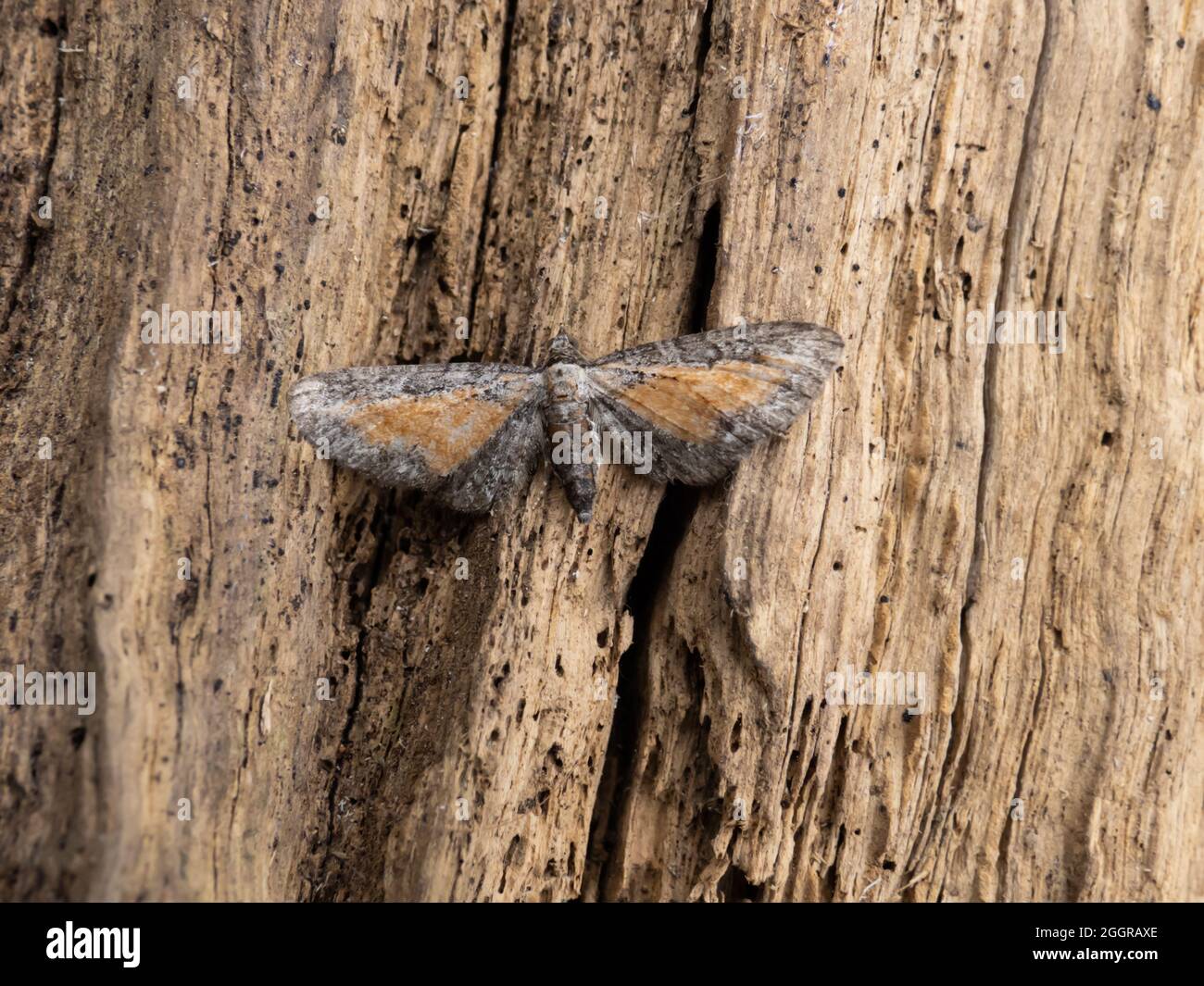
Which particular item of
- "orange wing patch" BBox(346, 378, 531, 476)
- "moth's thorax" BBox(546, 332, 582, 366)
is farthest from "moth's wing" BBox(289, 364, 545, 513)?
"moth's thorax" BBox(546, 332, 582, 366)

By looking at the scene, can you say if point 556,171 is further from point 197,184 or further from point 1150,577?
point 1150,577

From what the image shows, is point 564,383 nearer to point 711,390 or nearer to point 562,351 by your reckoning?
point 562,351

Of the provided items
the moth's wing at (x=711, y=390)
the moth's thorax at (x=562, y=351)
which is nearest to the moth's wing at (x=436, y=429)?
the moth's thorax at (x=562, y=351)

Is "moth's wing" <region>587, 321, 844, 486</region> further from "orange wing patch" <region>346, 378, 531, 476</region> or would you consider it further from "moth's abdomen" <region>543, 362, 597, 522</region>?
"orange wing patch" <region>346, 378, 531, 476</region>

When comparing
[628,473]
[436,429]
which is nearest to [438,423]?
[436,429]

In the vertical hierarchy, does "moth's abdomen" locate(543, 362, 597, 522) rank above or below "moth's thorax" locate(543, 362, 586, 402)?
below

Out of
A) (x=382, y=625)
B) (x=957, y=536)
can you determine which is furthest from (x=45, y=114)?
(x=957, y=536)
